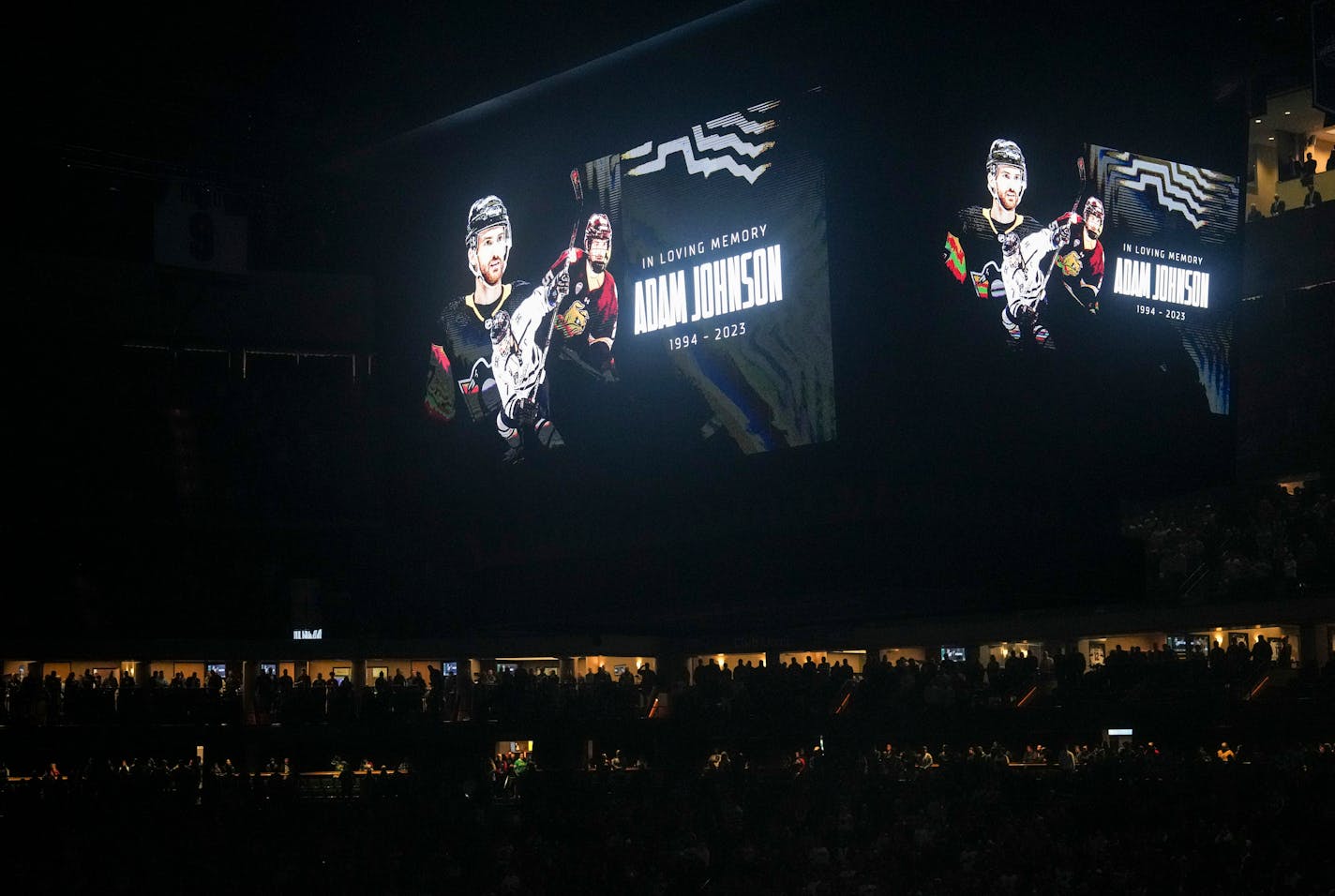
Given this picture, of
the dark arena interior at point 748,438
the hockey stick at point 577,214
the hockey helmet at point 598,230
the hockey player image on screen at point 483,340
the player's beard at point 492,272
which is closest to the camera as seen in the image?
the dark arena interior at point 748,438

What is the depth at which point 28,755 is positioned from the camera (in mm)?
19109

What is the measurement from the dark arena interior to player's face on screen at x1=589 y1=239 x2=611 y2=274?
0.13 feet

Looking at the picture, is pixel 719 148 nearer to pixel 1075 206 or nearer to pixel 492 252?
pixel 1075 206

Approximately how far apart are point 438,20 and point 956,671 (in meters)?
8.68

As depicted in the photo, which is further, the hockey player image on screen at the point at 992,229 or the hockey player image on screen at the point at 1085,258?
the hockey player image on screen at the point at 1085,258

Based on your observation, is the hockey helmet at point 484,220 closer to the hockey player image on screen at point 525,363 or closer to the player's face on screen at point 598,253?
the hockey player image on screen at point 525,363

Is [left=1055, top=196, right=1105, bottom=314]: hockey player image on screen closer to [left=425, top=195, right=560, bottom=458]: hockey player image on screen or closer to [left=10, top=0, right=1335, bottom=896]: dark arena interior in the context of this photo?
[left=10, top=0, right=1335, bottom=896]: dark arena interior

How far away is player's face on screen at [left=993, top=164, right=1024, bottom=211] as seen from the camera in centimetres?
1429

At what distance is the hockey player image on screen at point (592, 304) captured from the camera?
16.1 meters

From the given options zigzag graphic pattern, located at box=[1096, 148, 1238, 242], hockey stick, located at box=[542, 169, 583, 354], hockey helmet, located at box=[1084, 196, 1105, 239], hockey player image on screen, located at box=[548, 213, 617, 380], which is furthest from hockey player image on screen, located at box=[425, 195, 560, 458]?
zigzag graphic pattern, located at box=[1096, 148, 1238, 242]

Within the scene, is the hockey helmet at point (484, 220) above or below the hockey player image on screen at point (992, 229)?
above

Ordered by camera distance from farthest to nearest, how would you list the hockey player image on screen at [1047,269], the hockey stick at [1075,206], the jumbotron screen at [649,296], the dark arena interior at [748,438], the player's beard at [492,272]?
the player's beard at [492,272], the hockey stick at [1075,206], the hockey player image on screen at [1047,269], the jumbotron screen at [649,296], the dark arena interior at [748,438]

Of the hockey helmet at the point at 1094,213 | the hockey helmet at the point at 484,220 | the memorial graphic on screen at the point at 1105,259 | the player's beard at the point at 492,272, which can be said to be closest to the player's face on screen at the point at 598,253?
the hockey helmet at the point at 484,220

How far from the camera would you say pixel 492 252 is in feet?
57.6
